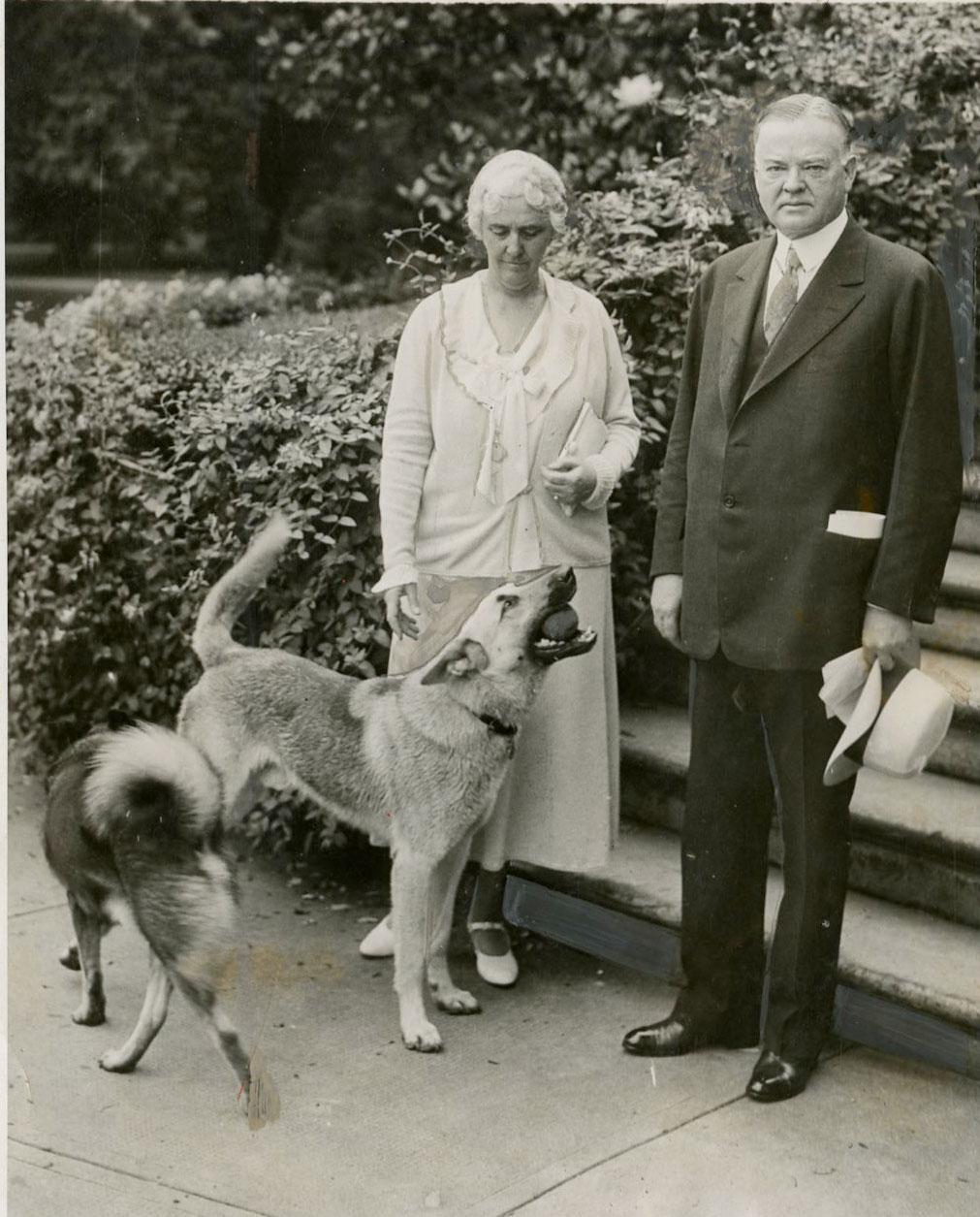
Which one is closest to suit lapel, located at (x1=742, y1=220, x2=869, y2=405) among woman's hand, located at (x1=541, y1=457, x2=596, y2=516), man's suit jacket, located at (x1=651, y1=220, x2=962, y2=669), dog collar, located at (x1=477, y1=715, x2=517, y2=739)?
man's suit jacket, located at (x1=651, y1=220, x2=962, y2=669)

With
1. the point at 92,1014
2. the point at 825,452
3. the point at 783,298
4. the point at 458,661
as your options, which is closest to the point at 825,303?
the point at 783,298

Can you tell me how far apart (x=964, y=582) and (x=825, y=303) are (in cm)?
90

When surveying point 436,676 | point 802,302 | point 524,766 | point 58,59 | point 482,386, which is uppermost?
point 58,59

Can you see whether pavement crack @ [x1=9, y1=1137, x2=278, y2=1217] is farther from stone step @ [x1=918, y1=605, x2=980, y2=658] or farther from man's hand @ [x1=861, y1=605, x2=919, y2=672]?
stone step @ [x1=918, y1=605, x2=980, y2=658]

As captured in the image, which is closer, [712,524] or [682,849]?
[712,524]

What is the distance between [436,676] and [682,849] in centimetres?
82

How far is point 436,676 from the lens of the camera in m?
3.82

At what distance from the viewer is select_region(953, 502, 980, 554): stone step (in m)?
3.66

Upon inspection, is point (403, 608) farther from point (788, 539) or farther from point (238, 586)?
point (788, 539)

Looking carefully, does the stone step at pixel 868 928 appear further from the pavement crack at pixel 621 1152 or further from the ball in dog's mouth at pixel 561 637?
the ball in dog's mouth at pixel 561 637

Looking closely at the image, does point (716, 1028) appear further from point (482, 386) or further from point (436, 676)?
point (482, 386)

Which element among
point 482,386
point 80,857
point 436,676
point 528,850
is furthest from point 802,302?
point 80,857

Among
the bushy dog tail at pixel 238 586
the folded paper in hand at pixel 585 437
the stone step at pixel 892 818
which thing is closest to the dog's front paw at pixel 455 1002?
the stone step at pixel 892 818

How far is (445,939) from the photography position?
400 centimetres
